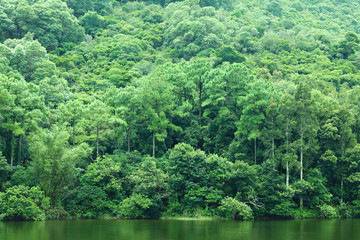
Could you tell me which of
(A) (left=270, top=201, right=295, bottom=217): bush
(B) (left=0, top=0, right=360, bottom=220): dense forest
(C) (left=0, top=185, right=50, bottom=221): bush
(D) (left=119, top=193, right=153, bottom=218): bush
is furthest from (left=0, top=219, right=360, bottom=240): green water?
(B) (left=0, top=0, right=360, bottom=220): dense forest

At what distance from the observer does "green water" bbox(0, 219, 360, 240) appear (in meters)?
28.4

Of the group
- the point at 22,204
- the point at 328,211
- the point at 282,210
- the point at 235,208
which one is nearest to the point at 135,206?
the point at 235,208

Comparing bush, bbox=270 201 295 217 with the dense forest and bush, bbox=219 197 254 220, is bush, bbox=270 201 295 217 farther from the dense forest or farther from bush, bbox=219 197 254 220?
bush, bbox=219 197 254 220

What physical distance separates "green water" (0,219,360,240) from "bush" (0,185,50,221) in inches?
69.8

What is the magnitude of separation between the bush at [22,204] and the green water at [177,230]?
1.77 m

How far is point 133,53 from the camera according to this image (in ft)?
255

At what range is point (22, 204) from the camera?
1494 inches

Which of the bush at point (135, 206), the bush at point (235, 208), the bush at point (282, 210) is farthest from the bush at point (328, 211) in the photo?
the bush at point (135, 206)

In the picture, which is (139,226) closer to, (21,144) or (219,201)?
(219,201)

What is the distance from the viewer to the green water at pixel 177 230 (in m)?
28.4

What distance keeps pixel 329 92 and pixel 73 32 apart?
49877 millimetres

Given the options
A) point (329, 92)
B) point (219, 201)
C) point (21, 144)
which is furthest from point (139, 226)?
point (329, 92)

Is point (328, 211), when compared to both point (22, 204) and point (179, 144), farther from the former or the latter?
point (22, 204)

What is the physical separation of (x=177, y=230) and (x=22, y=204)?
45.1 feet
